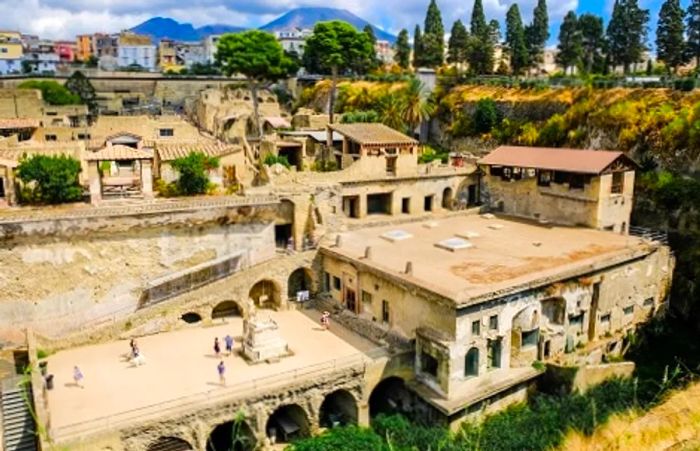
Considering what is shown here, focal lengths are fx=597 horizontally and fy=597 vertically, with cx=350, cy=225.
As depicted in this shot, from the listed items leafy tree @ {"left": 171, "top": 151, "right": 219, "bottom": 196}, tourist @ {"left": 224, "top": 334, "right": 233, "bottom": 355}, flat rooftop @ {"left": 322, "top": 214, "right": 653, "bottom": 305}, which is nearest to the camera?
flat rooftop @ {"left": 322, "top": 214, "right": 653, "bottom": 305}

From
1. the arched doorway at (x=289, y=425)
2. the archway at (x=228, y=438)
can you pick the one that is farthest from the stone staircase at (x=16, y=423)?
the arched doorway at (x=289, y=425)

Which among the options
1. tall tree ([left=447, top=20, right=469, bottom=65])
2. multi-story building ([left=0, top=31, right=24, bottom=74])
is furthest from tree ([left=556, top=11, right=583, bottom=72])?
multi-story building ([left=0, top=31, right=24, bottom=74])

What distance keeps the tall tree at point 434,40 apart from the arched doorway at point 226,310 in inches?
1922

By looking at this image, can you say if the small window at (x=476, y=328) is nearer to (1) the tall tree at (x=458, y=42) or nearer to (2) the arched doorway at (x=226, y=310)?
(2) the arched doorway at (x=226, y=310)

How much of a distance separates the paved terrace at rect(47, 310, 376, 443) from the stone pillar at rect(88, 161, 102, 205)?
387 inches

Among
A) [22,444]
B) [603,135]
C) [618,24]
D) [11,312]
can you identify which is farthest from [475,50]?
[22,444]

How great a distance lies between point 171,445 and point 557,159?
27496 millimetres

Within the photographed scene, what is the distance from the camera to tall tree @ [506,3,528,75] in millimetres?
60688

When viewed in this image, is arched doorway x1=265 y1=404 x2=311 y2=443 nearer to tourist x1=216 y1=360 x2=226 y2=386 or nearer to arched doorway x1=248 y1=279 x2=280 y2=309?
tourist x1=216 y1=360 x2=226 y2=386

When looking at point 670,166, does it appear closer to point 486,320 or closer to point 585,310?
point 585,310

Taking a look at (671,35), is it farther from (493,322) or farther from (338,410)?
(338,410)

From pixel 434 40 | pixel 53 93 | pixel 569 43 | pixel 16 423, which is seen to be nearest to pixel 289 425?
pixel 16 423

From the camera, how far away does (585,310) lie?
96.1ft

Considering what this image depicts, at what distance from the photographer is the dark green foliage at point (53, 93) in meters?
69.7
